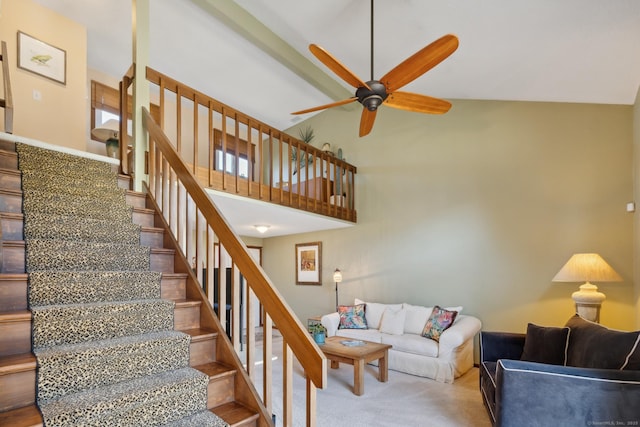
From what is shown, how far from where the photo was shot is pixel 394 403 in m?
3.38

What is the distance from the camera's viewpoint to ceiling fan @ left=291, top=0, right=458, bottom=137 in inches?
88.9

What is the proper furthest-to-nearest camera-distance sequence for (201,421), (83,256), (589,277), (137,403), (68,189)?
(589,277) < (68,189) < (83,256) < (201,421) < (137,403)

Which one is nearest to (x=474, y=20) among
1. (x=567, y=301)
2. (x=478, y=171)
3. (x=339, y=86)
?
(x=478, y=171)

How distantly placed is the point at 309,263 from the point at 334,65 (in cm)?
474

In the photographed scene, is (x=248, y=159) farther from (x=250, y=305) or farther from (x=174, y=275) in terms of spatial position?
(x=250, y=305)

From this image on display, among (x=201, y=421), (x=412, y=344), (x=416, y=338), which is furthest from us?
(x=416, y=338)

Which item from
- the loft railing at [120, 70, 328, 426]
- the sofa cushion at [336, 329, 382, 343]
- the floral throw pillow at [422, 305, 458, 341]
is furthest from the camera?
the sofa cushion at [336, 329, 382, 343]

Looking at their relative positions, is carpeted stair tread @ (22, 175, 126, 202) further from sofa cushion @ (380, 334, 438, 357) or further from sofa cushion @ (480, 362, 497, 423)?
sofa cushion @ (380, 334, 438, 357)

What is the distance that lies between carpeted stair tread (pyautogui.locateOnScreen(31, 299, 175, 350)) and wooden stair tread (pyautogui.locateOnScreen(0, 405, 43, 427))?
1.05ft

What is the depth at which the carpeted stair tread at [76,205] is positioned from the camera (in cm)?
238

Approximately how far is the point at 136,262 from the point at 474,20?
3284 millimetres

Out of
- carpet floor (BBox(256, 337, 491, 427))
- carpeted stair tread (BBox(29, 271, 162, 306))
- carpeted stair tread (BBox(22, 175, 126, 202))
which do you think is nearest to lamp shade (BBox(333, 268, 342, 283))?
carpet floor (BBox(256, 337, 491, 427))

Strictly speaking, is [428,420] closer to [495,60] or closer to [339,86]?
[495,60]

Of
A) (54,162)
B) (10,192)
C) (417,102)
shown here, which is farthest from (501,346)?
(54,162)
